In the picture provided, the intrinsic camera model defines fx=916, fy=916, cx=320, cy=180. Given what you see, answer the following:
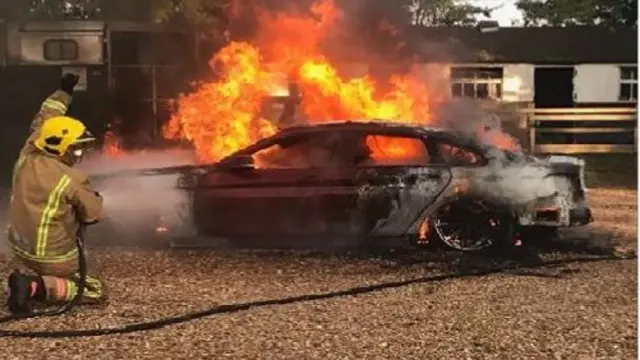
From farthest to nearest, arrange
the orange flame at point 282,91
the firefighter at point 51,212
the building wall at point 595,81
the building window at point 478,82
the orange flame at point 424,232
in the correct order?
1. the building wall at point 595,81
2. the building window at point 478,82
3. the orange flame at point 282,91
4. the orange flame at point 424,232
5. the firefighter at point 51,212

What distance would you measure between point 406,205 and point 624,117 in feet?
56.3

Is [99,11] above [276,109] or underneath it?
above

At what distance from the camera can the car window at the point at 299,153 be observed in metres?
9.16

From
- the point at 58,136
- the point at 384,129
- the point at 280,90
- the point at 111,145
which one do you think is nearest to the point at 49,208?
the point at 58,136

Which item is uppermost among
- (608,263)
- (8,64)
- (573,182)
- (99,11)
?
(99,11)

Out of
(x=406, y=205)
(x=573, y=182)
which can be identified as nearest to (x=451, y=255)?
(x=406, y=205)

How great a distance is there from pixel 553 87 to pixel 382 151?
2103cm

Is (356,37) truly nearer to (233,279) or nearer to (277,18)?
(277,18)

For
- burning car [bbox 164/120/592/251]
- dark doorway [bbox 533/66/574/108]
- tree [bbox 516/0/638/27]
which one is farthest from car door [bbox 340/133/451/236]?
tree [bbox 516/0/638/27]

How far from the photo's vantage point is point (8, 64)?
19.7 meters

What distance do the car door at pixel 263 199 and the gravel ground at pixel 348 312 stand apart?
0.29 m

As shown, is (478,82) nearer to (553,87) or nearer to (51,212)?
(553,87)

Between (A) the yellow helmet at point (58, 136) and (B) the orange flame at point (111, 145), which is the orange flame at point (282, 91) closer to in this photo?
(B) the orange flame at point (111, 145)

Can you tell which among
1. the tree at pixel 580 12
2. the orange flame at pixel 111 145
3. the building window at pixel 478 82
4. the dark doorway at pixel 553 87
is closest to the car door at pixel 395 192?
the orange flame at pixel 111 145
